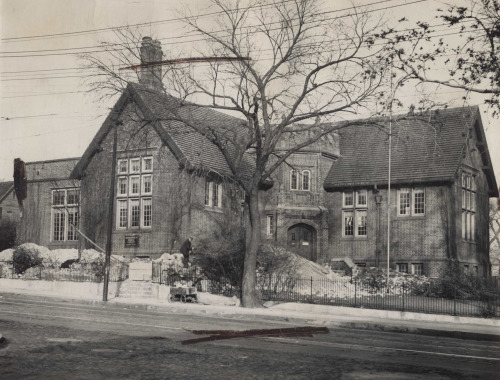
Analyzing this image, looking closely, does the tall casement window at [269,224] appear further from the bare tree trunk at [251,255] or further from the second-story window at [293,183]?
the bare tree trunk at [251,255]

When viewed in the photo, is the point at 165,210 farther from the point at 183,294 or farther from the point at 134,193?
the point at 183,294

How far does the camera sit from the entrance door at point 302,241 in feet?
132

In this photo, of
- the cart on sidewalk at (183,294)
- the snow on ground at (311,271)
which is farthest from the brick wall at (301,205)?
the cart on sidewalk at (183,294)

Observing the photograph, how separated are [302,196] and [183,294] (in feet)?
49.7

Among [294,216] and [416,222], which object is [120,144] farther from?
[416,222]

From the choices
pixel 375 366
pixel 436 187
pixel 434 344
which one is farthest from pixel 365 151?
pixel 375 366

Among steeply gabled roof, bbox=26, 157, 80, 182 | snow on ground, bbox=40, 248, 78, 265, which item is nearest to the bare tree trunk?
snow on ground, bbox=40, 248, 78, 265

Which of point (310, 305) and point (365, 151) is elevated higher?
point (365, 151)

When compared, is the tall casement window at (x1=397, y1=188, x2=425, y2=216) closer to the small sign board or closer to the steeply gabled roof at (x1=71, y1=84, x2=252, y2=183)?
the steeply gabled roof at (x1=71, y1=84, x2=252, y2=183)

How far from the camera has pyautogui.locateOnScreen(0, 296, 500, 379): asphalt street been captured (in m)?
9.71

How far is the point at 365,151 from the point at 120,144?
50.9ft

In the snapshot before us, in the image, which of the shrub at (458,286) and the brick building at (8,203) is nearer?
the shrub at (458,286)

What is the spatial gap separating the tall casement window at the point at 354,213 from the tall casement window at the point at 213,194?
8124 millimetres

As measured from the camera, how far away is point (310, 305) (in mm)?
24938
